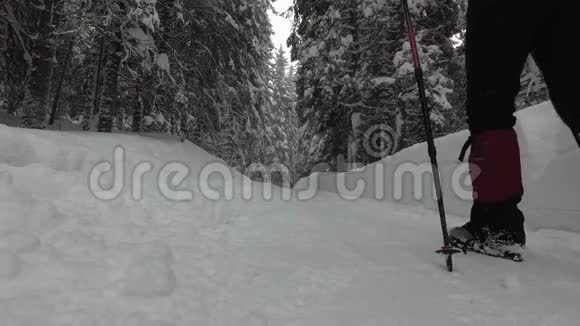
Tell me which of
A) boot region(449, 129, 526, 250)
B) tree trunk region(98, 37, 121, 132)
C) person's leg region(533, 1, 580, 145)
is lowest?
boot region(449, 129, 526, 250)

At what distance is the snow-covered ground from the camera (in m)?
1.33

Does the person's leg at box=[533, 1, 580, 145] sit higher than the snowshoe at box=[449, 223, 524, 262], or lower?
higher

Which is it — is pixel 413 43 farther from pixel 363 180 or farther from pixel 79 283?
pixel 363 180

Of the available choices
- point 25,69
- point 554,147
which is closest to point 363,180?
point 554,147

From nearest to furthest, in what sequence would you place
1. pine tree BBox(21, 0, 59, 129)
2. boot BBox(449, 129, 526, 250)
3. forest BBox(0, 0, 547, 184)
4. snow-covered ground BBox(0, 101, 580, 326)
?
snow-covered ground BBox(0, 101, 580, 326), boot BBox(449, 129, 526, 250), forest BBox(0, 0, 547, 184), pine tree BBox(21, 0, 59, 129)

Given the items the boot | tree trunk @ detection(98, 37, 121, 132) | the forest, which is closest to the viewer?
the boot

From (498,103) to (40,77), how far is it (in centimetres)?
857

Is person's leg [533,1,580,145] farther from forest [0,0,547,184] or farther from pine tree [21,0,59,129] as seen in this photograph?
pine tree [21,0,59,129]

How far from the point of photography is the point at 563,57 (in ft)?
6.62

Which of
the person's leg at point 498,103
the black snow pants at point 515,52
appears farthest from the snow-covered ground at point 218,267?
the black snow pants at point 515,52

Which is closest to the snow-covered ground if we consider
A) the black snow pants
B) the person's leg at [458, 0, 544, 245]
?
the person's leg at [458, 0, 544, 245]

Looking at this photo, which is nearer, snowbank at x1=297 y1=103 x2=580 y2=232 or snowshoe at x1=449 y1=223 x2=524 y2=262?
snowshoe at x1=449 y1=223 x2=524 y2=262

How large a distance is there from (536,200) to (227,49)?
894cm

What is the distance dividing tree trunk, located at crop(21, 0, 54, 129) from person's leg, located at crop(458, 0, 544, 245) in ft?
26.4
